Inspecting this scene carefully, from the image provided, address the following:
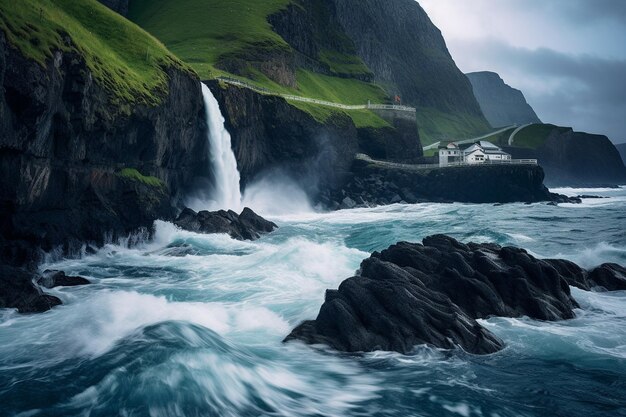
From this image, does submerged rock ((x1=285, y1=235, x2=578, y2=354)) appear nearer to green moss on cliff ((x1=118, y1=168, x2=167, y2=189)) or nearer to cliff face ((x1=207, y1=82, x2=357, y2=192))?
green moss on cliff ((x1=118, y1=168, x2=167, y2=189))

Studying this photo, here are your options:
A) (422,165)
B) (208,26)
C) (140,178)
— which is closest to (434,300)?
(140,178)

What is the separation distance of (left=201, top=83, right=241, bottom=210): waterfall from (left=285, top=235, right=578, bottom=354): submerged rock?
40484 mm

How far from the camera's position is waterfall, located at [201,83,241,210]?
71438mm

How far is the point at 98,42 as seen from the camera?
5569cm

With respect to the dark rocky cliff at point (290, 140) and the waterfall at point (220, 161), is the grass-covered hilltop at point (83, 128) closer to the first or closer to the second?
the waterfall at point (220, 161)

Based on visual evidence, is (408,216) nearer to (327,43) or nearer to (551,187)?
(327,43)

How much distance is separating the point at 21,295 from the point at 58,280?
16.6ft

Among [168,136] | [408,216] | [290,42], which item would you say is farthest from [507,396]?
[290,42]

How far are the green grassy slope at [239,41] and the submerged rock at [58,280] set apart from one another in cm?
6308

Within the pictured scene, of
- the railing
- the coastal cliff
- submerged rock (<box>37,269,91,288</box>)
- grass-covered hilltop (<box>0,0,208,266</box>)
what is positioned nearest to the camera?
submerged rock (<box>37,269,91,288</box>)

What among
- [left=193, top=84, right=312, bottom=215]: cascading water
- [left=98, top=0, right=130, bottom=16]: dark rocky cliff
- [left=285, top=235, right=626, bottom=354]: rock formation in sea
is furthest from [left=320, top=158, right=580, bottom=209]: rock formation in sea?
[left=98, top=0, right=130, bottom=16]: dark rocky cliff

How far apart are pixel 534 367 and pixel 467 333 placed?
2.73m

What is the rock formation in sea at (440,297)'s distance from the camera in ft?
73.2

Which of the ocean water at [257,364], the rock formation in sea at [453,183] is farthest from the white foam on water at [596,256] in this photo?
the rock formation in sea at [453,183]
